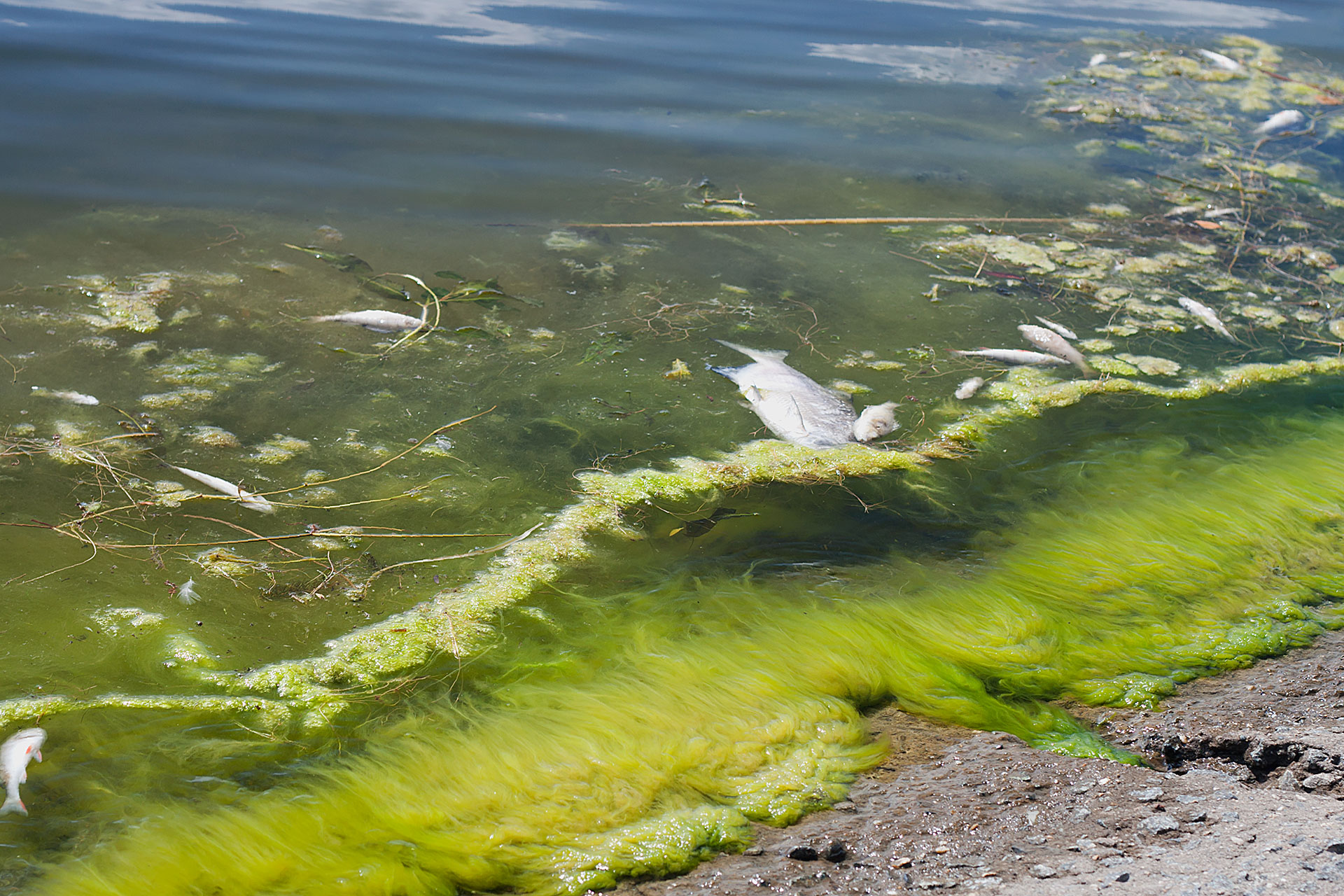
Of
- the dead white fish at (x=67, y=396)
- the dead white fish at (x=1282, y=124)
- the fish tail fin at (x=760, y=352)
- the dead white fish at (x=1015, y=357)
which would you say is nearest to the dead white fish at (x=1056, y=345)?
the dead white fish at (x=1015, y=357)

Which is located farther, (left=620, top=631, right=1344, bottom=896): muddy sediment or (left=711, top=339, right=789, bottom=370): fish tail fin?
(left=711, top=339, right=789, bottom=370): fish tail fin

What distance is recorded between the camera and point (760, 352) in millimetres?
3297

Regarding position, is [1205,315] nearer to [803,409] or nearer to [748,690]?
[803,409]

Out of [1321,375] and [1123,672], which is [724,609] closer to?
[1123,672]

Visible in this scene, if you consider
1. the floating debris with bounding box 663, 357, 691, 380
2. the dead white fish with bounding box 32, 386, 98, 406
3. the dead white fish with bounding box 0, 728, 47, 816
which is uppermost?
the floating debris with bounding box 663, 357, 691, 380

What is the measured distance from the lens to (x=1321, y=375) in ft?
11.4

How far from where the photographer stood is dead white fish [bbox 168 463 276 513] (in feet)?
7.72

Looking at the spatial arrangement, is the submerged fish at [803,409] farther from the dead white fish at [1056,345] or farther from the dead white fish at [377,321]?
the dead white fish at [377,321]

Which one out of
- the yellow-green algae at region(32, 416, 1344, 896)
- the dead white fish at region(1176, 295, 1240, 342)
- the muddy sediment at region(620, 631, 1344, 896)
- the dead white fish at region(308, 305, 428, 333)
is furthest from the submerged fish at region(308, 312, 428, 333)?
the dead white fish at region(1176, 295, 1240, 342)

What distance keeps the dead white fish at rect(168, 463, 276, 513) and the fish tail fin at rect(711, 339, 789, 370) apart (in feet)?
5.64

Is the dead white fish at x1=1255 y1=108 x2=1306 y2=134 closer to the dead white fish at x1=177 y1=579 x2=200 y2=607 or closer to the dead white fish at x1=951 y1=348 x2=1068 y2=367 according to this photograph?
the dead white fish at x1=951 y1=348 x2=1068 y2=367

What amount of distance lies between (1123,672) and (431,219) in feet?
11.3

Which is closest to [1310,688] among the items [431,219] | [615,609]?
[615,609]

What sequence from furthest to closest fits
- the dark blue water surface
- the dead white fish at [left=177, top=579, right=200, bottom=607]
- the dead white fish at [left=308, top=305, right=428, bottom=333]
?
1. the dark blue water surface
2. the dead white fish at [left=308, top=305, right=428, bottom=333]
3. the dead white fish at [left=177, top=579, right=200, bottom=607]
